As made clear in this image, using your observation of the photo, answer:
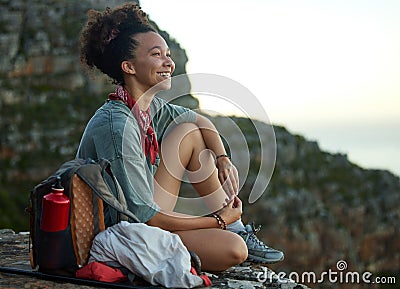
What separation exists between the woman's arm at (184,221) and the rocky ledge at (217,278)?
0.38 metres

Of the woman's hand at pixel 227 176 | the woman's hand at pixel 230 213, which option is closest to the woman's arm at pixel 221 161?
the woman's hand at pixel 227 176

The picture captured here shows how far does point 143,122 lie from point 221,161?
26.1 inches

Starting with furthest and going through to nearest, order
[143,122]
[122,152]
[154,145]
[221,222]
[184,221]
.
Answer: [154,145] < [143,122] < [221,222] < [184,221] < [122,152]

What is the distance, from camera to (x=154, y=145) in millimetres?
4516

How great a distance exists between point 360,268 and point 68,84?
22689 mm

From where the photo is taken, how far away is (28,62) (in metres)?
33.9

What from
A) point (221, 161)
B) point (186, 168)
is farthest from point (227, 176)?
point (186, 168)

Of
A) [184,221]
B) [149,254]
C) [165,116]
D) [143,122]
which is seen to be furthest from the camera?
[165,116]

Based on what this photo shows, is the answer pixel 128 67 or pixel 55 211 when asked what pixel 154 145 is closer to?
pixel 128 67

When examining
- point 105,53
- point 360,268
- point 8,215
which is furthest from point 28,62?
point 105,53

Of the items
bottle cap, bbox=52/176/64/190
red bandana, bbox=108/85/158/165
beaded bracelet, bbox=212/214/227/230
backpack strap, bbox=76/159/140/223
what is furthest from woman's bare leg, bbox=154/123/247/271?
bottle cap, bbox=52/176/64/190

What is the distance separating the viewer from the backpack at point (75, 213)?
3812mm

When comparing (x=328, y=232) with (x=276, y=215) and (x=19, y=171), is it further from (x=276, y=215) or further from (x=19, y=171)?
(x=19, y=171)

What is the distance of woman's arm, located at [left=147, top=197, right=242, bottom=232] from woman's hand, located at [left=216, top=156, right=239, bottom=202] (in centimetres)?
25
